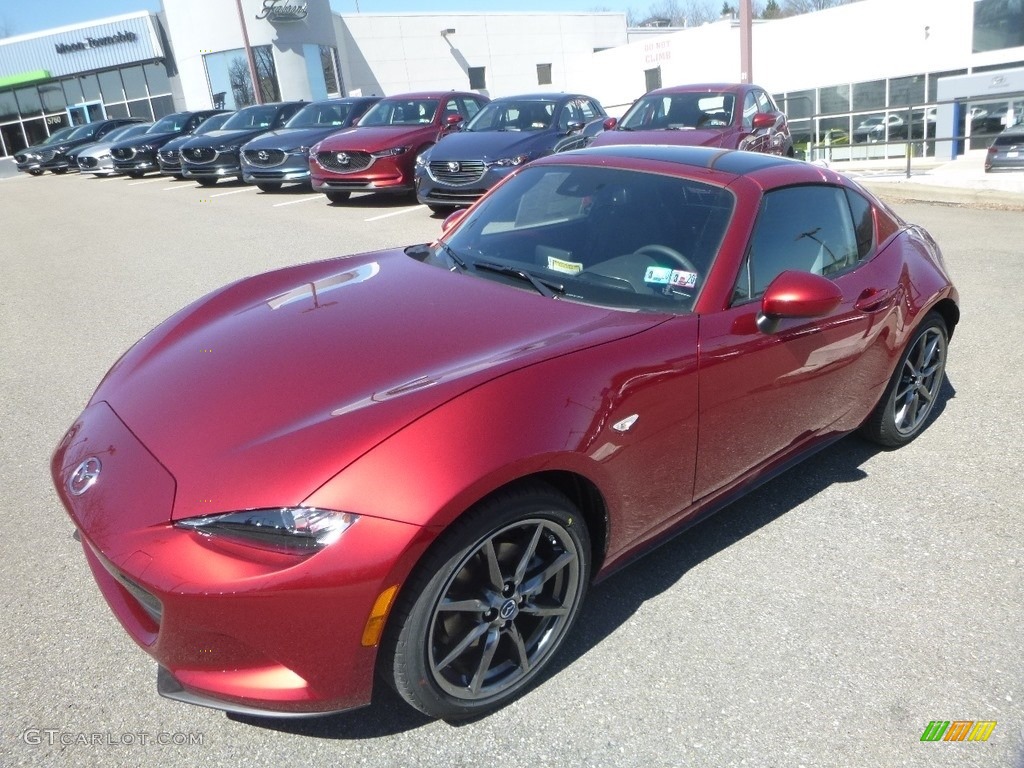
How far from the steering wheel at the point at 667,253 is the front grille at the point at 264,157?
41.0ft

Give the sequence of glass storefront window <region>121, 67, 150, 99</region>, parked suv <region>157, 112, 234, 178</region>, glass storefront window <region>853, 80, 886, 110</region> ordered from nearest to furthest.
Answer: parked suv <region>157, 112, 234, 178</region> → glass storefront window <region>853, 80, 886, 110</region> → glass storefront window <region>121, 67, 150, 99</region>

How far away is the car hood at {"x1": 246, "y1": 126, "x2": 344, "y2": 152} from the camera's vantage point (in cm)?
1448

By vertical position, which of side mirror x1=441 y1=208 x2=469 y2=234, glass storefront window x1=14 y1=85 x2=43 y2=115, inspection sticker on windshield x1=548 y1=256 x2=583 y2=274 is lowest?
inspection sticker on windshield x1=548 y1=256 x2=583 y2=274

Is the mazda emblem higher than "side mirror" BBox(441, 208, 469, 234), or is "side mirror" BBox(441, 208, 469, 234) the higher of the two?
"side mirror" BBox(441, 208, 469, 234)

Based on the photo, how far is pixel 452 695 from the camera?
239cm

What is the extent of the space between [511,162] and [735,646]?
8735 mm

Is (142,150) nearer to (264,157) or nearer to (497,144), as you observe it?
(264,157)

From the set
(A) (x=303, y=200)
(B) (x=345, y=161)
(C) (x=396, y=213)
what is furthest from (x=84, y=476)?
(A) (x=303, y=200)

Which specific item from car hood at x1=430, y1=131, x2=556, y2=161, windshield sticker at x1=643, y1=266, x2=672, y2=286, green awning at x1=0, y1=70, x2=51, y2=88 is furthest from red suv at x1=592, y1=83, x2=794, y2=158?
green awning at x1=0, y1=70, x2=51, y2=88

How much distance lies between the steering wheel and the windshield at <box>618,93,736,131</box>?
304 inches

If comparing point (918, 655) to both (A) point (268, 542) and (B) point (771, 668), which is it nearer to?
(B) point (771, 668)

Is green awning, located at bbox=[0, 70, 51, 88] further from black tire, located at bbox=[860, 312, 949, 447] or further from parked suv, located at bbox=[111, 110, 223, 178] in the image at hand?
black tire, located at bbox=[860, 312, 949, 447]

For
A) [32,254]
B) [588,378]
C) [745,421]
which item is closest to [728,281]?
[745,421]

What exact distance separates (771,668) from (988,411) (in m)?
2.68
